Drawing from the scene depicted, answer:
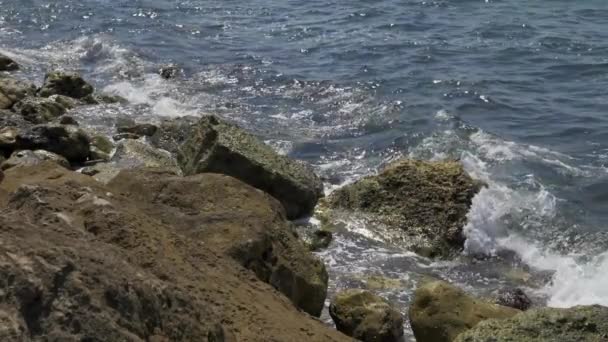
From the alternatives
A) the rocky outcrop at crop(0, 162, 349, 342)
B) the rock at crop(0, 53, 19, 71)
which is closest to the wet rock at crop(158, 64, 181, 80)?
the rock at crop(0, 53, 19, 71)

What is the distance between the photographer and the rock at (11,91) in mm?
14851

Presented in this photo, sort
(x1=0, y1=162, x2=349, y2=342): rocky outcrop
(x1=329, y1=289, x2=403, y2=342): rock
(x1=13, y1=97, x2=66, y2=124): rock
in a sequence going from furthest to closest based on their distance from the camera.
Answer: (x1=13, y1=97, x2=66, y2=124): rock → (x1=329, y1=289, x2=403, y2=342): rock → (x1=0, y1=162, x2=349, y2=342): rocky outcrop

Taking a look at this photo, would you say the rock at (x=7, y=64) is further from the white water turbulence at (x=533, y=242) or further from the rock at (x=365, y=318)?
the rock at (x=365, y=318)

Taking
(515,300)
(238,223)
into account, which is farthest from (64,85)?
(238,223)

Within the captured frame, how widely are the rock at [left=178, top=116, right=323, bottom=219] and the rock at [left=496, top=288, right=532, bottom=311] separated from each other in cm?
300

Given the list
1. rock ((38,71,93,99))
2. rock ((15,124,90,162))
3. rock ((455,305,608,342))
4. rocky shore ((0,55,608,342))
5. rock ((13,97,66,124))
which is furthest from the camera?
rock ((38,71,93,99))

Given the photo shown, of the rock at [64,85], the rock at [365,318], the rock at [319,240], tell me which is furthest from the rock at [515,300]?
the rock at [64,85]

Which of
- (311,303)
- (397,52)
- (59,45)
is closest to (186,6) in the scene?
(59,45)

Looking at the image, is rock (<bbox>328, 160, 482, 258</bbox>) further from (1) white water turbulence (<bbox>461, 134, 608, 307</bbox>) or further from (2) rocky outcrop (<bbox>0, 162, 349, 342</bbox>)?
(2) rocky outcrop (<bbox>0, 162, 349, 342</bbox>)

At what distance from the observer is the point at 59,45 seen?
77.8 ft

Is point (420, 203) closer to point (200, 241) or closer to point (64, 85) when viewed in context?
point (200, 241)

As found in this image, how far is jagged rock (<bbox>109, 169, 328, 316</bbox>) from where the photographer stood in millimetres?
6801

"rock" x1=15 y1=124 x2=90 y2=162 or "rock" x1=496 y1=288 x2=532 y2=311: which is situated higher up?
"rock" x1=15 y1=124 x2=90 y2=162

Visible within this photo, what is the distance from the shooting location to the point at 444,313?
780 centimetres
